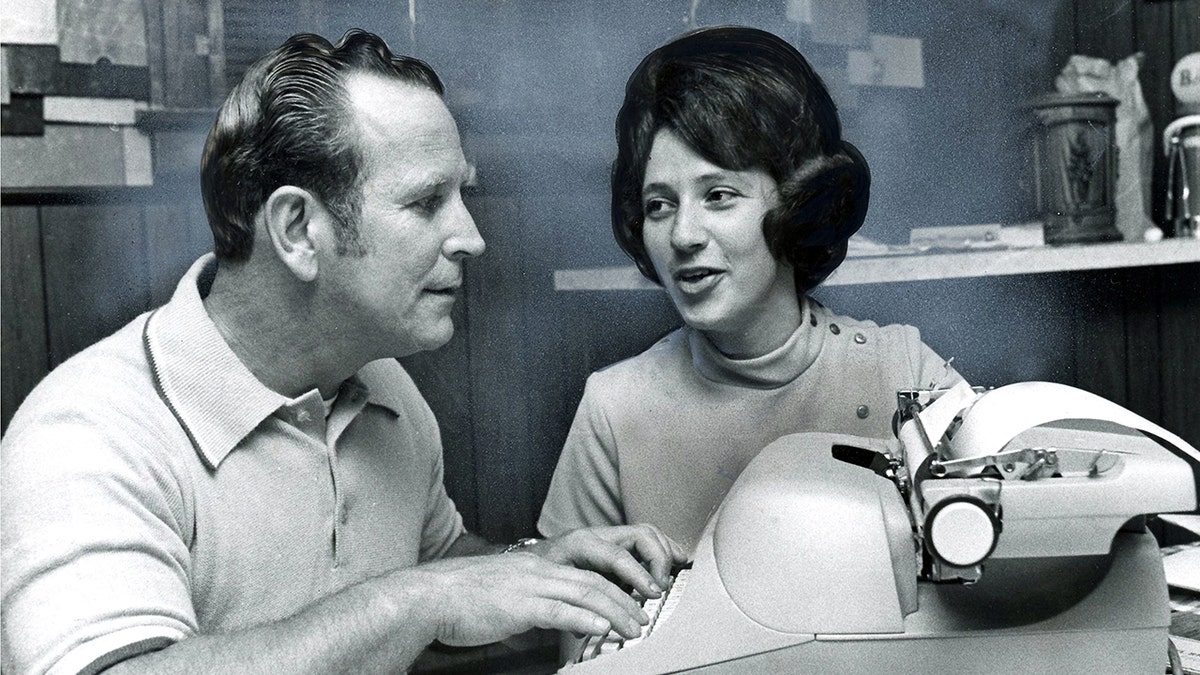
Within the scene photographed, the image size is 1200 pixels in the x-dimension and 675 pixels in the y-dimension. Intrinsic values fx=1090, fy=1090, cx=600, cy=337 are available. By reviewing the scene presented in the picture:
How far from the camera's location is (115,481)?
3.19 ft

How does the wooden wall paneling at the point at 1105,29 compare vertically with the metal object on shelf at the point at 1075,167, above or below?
above

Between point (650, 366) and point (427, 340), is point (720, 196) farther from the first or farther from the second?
point (427, 340)

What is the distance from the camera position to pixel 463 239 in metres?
1.16

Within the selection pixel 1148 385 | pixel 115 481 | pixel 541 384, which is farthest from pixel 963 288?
pixel 115 481

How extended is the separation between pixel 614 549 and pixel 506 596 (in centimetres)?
20

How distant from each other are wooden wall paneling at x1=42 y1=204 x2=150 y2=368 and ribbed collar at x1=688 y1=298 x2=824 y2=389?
63cm

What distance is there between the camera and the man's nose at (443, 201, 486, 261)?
1.15 meters

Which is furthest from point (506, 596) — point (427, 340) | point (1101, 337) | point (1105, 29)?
point (1105, 29)

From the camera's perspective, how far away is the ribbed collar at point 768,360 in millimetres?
1287

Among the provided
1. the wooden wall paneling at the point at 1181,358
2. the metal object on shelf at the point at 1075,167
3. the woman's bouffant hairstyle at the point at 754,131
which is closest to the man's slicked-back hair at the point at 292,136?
the woman's bouffant hairstyle at the point at 754,131

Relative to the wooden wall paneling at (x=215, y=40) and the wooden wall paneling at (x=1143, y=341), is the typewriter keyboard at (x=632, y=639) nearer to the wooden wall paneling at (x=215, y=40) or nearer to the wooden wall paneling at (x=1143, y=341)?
the wooden wall paneling at (x=215, y=40)

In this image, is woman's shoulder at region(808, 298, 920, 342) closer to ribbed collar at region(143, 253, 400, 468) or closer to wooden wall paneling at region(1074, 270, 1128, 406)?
wooden wall paneling at region(1074, 270, 1128, 406)

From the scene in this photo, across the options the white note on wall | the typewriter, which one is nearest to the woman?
the typewriter

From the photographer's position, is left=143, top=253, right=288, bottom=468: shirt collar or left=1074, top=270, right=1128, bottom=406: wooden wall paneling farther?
left=1074, top=270, right=1128, bottom=406: wooden wall paneling
